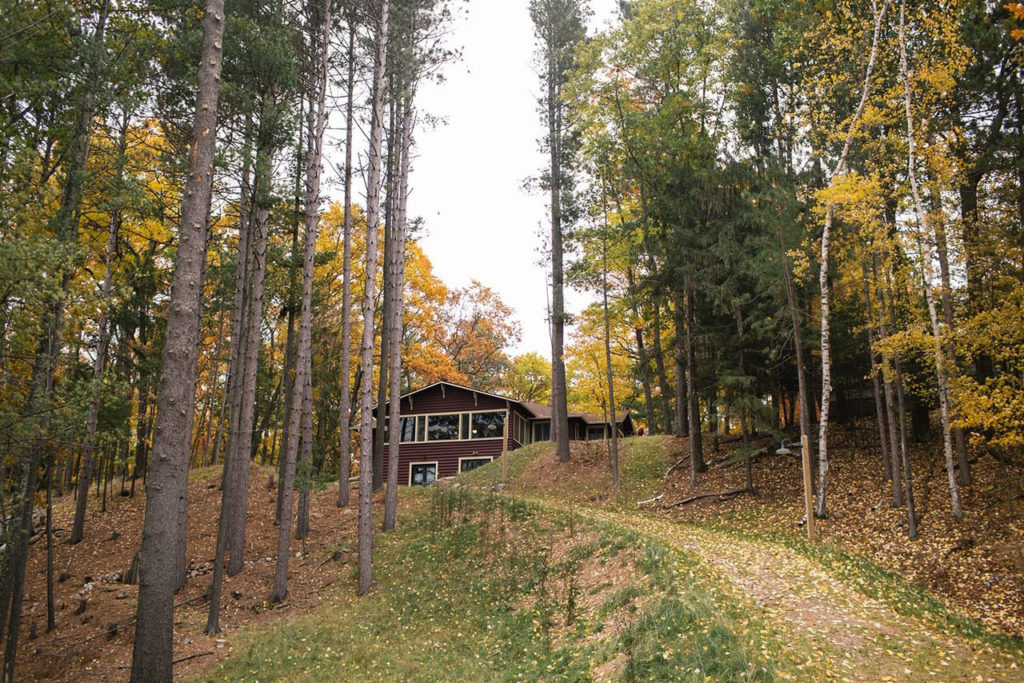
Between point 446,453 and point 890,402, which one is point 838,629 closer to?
point 890,402

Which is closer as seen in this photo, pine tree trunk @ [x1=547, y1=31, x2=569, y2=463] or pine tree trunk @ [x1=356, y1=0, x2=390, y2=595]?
pine tree trunk @ [x1=356, y1=0, x2=390, y2=595]

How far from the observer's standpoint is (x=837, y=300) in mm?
18125

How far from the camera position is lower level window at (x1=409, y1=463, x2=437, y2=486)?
2905 cm

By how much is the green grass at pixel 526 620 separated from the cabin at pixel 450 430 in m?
13.9

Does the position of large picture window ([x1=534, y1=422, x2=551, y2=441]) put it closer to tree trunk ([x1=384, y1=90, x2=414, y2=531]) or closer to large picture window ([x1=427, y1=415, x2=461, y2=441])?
large picture window ([x1=427, y1=415, x2=461, y2=441])

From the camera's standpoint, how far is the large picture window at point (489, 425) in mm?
28750

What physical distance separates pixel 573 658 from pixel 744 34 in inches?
728

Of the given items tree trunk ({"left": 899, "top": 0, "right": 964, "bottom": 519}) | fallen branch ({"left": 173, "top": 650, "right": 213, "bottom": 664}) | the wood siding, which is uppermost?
tree trunk ({"left": 899, "top": 0, "right": 964, "bottom": 519})

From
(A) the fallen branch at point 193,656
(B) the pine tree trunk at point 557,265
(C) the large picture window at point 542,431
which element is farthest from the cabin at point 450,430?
(A) the fallen branch at point 193,656

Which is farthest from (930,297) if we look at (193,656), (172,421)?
(193,656)

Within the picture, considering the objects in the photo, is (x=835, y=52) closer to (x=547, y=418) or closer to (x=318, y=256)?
(x=318, y=256)

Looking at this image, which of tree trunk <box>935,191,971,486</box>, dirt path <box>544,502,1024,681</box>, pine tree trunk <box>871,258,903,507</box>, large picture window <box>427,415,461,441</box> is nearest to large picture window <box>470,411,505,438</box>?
large picture window <box>427,415,461,441</box>

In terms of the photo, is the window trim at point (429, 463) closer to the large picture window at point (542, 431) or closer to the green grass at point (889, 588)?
the large picture window at point (542, 431)

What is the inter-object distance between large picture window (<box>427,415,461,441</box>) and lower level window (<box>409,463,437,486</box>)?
4.36ft
